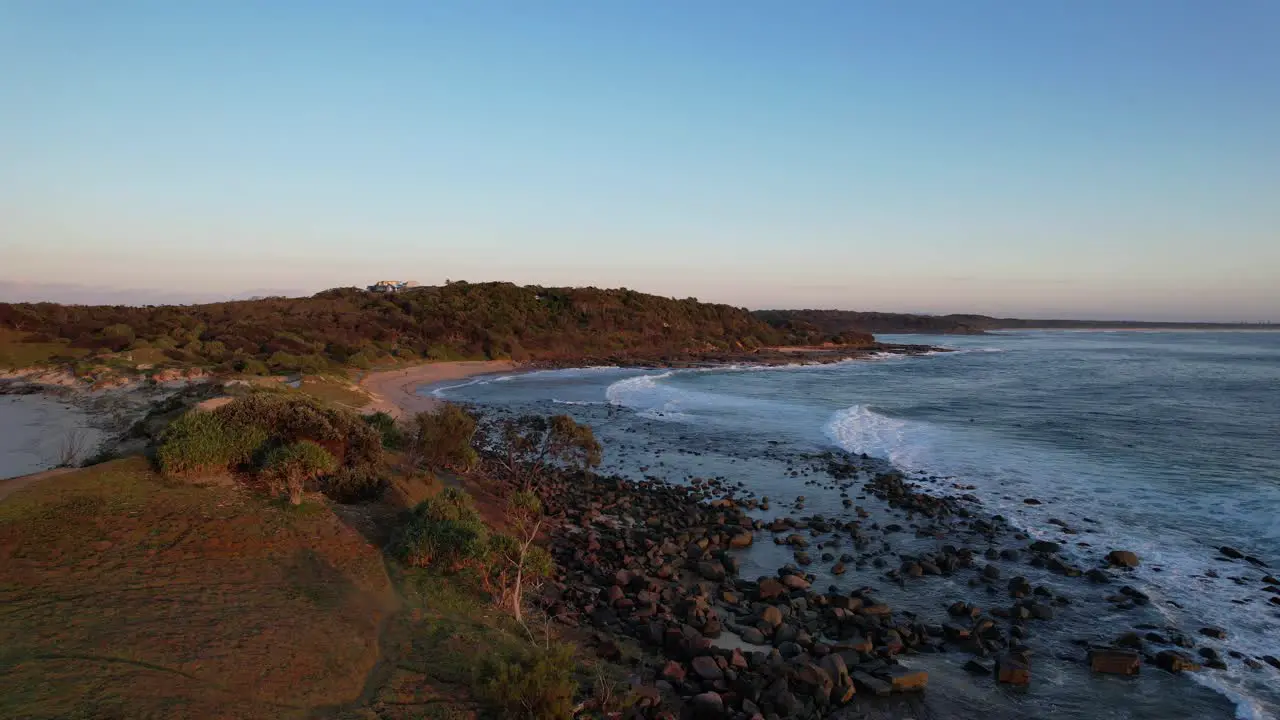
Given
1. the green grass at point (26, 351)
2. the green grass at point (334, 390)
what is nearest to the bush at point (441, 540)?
the green grass at point (334, 390)

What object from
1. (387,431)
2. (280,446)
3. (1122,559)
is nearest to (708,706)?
(280,446)

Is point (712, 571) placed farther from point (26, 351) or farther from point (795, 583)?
point (26, 351)

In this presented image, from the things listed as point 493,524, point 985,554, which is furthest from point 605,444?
point 985,554

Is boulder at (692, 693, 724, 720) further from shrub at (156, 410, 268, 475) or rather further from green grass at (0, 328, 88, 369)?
green grass at (0, 328, 88, 369)

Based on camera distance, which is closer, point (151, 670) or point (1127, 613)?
point (151, 670)

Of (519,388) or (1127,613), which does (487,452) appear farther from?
(519,388)

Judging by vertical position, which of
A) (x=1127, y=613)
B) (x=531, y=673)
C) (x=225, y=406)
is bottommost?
(x=1127, y=613)
